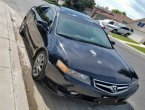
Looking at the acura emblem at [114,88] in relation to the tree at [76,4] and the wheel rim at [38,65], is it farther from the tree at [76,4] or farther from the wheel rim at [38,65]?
the tree at [76,4]

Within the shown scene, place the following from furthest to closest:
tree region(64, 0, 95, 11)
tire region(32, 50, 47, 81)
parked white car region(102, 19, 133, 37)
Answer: tree region(64, 0, 95, 11) → parked white car region(102, 19, 133, 37) → tire region(32, 50, 47, 81)

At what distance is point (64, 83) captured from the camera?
15.1 feet

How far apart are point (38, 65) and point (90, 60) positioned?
3.79 feet

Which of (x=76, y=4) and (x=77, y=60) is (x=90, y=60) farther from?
(x=76, y=4)

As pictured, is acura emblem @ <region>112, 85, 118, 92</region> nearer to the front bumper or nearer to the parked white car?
the front bumper

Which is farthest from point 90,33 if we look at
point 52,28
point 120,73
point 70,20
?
point 120,73

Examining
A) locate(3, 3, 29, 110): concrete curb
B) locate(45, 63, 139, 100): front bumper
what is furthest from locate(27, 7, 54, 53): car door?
locate(45, 63, 139, 100): front bumper

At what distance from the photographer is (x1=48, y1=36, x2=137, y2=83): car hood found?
4.78m

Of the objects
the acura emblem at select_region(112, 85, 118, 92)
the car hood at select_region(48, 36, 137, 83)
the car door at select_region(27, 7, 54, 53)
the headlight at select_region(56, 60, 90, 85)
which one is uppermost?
the car hood at select_region(48, 36, 137, 83)

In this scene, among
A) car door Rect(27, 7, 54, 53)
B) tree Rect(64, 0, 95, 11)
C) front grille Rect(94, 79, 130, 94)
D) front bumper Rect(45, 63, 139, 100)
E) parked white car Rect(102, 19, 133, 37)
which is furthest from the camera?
tree Rect(64, 0, 95, 11)

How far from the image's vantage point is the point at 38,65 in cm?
553

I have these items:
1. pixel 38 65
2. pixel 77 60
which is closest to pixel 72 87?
pixel 77 60

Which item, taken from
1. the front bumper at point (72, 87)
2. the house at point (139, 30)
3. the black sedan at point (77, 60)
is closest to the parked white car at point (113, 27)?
the house at point (139, 30)

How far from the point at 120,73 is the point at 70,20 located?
6.82ft
